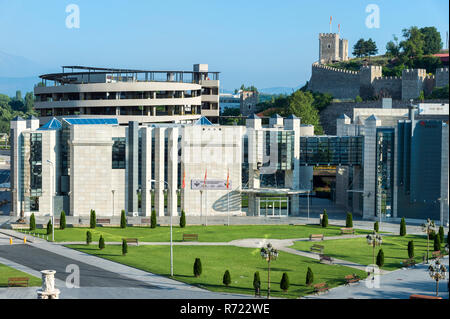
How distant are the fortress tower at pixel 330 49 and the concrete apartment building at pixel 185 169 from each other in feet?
303

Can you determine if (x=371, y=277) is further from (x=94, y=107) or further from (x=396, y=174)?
(x=94, y=107)

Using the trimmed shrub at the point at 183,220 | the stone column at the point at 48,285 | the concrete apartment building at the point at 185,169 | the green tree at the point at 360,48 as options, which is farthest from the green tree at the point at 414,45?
the stone column at the point at 48,285

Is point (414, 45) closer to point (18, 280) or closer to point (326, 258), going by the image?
point (326, 258)

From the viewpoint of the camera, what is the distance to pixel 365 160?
273 ft

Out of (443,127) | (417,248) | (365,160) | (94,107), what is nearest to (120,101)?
(94,107)

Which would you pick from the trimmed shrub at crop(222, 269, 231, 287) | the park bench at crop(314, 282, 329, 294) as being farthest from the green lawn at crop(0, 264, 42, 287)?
the park bench at crop(314, 282, 329, 294)

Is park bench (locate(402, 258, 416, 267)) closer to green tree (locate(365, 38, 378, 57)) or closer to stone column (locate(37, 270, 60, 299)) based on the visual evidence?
stone column (locate(37, 270, 60, 299))

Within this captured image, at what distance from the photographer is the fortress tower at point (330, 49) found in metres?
174

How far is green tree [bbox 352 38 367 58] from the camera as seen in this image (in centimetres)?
17062

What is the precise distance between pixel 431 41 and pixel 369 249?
321 ft

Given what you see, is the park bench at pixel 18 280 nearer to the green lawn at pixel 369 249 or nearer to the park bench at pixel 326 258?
the park bench at pixel 326 258

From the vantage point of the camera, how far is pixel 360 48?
171625mm

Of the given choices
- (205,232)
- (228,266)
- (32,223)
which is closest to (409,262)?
(228,266)

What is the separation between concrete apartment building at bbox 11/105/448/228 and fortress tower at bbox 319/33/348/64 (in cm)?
9237
